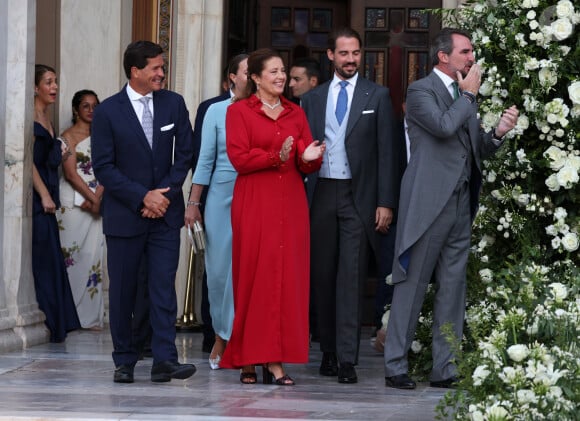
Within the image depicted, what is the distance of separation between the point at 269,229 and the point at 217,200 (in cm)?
94

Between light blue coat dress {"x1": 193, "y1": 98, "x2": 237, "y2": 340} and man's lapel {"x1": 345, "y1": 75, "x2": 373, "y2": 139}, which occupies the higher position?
man's lapel {"x1": 345, "y1": 75, "x2": 373, "y2": 139}

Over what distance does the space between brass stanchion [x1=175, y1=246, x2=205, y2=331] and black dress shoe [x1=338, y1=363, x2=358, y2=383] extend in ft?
10.5

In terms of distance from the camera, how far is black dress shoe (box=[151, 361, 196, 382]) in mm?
7918

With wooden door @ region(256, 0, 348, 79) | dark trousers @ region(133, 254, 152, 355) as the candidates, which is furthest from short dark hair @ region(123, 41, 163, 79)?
wooden door @ region(256, 0, 348, 79)

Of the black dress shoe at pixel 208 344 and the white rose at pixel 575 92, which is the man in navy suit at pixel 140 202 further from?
the white rose at pixel 575 92

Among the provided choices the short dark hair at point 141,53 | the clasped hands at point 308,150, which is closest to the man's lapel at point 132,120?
the short dark hair at point 141,53

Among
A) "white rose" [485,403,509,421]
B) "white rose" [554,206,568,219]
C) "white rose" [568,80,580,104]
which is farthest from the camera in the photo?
"white rose" [554,206,568,219]

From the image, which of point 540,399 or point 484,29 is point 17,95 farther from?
Result: point 540,399

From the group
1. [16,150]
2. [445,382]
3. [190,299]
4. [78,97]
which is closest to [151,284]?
[445,382]

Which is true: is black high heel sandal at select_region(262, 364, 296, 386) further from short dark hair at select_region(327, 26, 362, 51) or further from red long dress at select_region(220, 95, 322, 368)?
short dark hair at select_region(327, 26, 362, 51)

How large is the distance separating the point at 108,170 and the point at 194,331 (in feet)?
11.7

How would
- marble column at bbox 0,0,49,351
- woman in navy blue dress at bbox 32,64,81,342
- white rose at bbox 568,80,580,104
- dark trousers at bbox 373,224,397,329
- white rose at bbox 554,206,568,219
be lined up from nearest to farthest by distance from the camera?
white rose at bbox 568,80,580,104
white rose at bbox 554,206,568,219
marble column at bbox 0,0,49,351
woman in navy blue dress at bbox 32,64,81,342
dark trousers at bbox 373,224,397,329

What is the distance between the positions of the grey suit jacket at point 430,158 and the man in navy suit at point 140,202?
1.30 m

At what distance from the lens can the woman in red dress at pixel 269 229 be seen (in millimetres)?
7945
